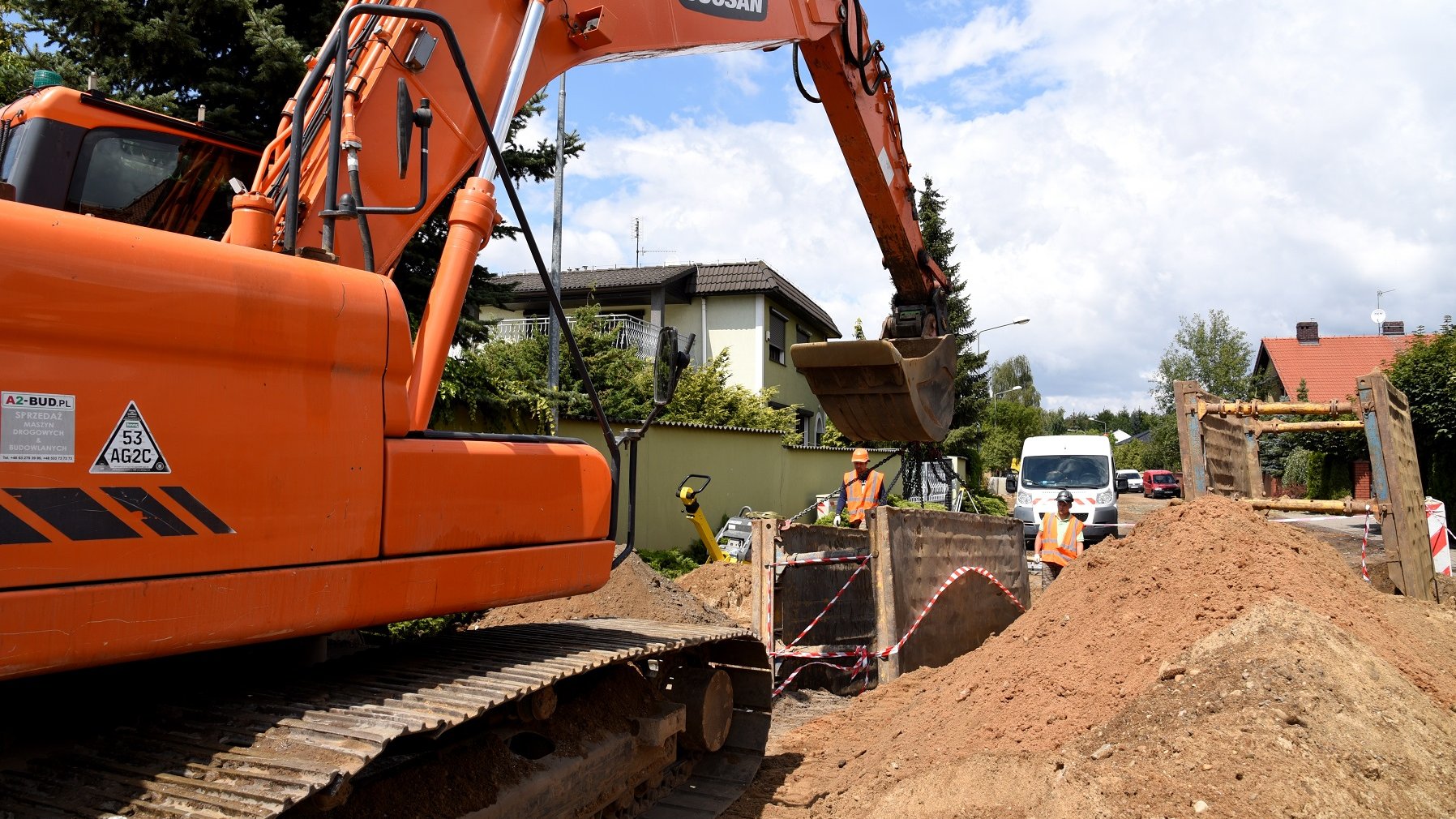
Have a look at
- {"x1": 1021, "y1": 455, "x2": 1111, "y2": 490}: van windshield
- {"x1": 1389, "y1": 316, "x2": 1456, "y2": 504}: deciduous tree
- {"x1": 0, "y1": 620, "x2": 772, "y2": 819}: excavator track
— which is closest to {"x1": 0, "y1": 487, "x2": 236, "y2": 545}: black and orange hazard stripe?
{"x1": 0, "y1": 620, "x2": 772, "y2": 819}: excavator track

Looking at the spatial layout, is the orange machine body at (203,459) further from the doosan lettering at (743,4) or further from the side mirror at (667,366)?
the doosan lettering at (743,4)

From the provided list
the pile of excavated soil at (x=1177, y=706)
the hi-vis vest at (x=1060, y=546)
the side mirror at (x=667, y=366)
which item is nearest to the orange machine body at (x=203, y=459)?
the side mirror at (x=667, y=366)

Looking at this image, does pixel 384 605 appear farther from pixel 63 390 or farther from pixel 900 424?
pixel 900 424

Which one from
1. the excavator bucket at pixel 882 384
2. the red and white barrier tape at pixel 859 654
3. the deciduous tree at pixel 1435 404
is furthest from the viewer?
the deciduous tree at pixel 1435 404

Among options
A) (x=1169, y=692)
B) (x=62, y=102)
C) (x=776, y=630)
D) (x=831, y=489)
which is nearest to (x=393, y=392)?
(x=62, y=102)

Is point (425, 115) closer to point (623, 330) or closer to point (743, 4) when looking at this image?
point (743, 4)

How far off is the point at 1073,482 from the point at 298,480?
1623cm

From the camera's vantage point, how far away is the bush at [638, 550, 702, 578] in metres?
12.3

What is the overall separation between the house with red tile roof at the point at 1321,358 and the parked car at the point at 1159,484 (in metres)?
5.99

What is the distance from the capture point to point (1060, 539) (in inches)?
378

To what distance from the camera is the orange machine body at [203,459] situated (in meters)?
2.21

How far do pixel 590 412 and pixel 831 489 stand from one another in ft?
28.3

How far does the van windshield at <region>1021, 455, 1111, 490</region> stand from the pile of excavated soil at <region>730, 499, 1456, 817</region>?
10689 mm

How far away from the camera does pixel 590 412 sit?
1388 cm
